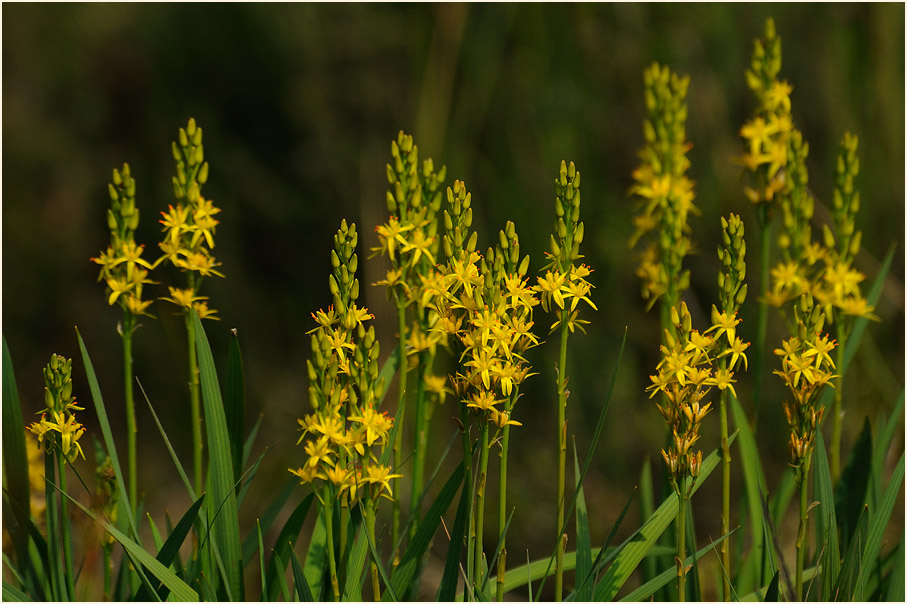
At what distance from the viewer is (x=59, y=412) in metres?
1.44

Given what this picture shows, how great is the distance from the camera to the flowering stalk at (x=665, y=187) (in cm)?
187

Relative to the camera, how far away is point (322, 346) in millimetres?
1312

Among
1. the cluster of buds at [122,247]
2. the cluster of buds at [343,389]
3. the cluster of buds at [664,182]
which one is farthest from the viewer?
the cluster of buds at [664,182]

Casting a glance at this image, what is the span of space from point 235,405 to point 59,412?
37cm

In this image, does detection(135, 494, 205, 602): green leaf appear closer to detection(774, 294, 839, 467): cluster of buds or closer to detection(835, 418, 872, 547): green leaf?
detection(774, 294, 839, 467): cluster of buds

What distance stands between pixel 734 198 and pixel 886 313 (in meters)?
0.89

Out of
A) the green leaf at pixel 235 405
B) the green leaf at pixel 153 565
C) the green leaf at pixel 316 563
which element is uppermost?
the green leaf at pixel 235 405

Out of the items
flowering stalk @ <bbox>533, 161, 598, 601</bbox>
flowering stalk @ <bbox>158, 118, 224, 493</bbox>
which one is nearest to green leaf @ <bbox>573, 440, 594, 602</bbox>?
flowering stalk @ <bbox>533, 161, 598, 601</bbox>

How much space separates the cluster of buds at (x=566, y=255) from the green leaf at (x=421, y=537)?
14.8 inches

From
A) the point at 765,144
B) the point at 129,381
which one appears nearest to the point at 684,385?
the point at 765,144

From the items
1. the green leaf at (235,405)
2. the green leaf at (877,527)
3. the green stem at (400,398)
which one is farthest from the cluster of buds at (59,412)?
the green leaf at (877,527)

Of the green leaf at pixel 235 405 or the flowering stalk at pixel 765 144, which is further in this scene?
the flowering stalk at pixel 765 144

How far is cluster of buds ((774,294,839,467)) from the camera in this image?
1.42 metres

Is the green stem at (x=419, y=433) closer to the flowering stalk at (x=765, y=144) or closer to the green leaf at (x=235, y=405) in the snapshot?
the green leaf at (x=235, y=405)
